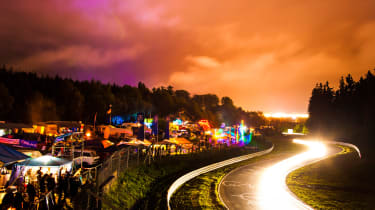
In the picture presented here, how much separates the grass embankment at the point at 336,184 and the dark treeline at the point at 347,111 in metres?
35.3

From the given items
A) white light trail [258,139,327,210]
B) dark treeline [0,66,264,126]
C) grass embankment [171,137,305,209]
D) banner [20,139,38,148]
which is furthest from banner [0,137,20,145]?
dark treeline [0,66,264,126]

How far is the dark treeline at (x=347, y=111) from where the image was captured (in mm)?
72762

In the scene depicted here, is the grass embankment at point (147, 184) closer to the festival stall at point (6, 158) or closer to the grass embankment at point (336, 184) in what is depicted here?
the festival stall at point (6, 158)

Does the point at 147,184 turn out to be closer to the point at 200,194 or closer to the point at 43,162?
the point at 200,194

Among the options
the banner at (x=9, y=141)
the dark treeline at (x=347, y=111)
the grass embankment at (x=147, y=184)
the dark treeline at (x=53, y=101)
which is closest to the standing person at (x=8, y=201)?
the grass embankment at (x=147, y=184)

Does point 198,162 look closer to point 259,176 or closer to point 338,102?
point 259,176

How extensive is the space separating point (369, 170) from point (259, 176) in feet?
59.7

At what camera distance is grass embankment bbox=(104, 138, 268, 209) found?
17.8 m

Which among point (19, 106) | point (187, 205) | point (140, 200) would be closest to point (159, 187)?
point (140, 200)

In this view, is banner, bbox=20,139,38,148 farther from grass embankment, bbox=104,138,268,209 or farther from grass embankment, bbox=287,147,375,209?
grass embankment, bbox=287,147,375,209

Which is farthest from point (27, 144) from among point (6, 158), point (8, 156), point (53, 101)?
point (53, 101)

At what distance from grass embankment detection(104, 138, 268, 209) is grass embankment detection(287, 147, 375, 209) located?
36.0 feet

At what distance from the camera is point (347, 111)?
293 feet

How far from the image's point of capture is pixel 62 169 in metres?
17.7
